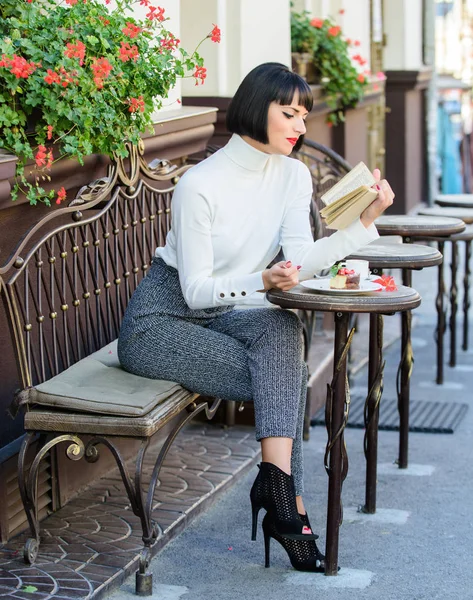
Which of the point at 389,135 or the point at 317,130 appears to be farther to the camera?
the point at 389,135

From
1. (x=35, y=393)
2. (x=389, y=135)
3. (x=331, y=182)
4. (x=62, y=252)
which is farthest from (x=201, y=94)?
(x=389, y=135)

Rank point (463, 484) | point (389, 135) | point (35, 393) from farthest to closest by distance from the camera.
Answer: point (389, 135) → point (463, 484) → point (35, 393)

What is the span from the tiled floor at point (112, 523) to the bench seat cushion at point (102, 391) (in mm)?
526

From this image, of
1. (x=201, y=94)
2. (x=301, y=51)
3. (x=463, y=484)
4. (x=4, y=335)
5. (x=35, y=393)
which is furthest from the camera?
(x=301, y=51)

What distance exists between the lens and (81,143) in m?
3.82

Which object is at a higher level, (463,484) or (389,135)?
(389,135)

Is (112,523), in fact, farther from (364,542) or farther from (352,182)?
(352,182)

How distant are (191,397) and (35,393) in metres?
0.55

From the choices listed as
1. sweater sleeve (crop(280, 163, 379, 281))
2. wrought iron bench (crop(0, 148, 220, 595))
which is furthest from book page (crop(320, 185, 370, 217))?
wrought iron bench (crop(0, 148, 220, 595))

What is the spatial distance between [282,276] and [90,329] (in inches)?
42.8

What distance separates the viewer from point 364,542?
4090 mm

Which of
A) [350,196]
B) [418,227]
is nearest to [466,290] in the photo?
[418,227]

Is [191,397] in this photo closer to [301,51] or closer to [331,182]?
[331,182]

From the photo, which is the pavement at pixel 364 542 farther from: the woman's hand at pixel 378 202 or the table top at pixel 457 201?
the table top at pixel 457 201
